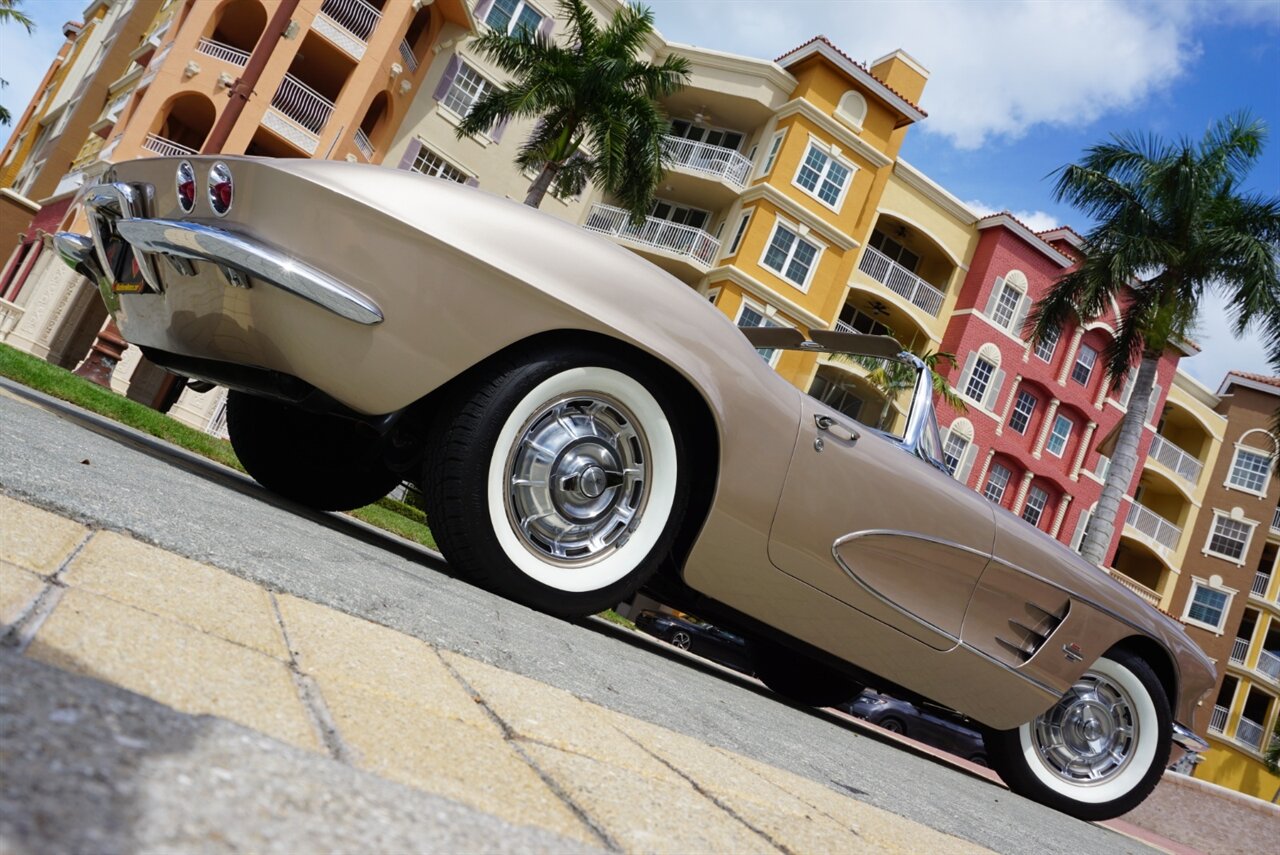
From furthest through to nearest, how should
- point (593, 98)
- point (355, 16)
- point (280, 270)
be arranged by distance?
point (355, 16)
point (593, 98)
point (280, 270)

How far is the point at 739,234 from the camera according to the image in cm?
3022

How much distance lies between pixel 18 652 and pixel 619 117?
20.6 meters

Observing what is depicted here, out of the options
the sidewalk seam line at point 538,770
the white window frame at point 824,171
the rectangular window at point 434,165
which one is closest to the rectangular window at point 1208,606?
the white window frame at point 824,171

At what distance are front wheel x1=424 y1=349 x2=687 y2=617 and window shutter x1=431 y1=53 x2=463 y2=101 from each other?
27.5 meters

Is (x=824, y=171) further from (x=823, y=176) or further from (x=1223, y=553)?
(x=1223, y=553)

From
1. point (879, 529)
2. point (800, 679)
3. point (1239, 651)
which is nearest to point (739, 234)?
point (800, 679)

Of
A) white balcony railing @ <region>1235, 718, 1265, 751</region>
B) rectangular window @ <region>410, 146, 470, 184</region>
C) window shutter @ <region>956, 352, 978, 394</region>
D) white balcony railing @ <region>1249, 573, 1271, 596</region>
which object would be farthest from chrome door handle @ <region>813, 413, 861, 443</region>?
white balcony railing @ <region>1249, 573, 1271, 596</region>

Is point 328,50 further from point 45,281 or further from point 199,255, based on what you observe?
point 199,255

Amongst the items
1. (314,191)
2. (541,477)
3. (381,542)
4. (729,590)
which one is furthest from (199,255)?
(729,590)

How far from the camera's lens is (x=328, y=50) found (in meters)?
25.5

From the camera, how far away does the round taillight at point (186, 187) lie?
3.06m

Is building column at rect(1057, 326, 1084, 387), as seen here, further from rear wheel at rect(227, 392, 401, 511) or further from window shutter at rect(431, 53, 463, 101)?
rear wheel at rect(227, 392, 401, 511)

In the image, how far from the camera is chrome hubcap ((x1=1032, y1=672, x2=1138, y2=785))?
4160mm

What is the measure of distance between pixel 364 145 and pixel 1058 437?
2548cm
